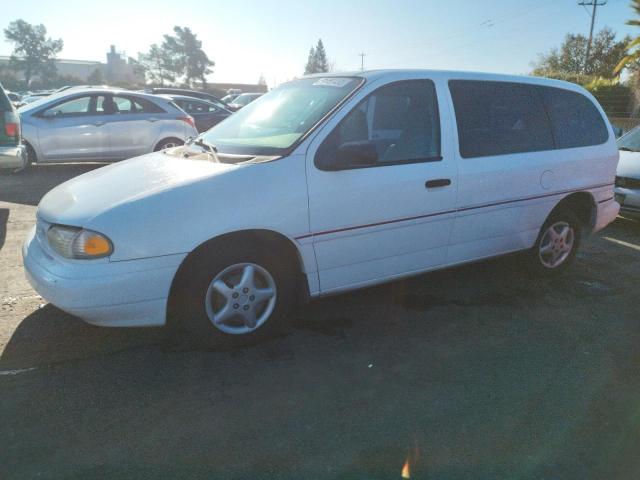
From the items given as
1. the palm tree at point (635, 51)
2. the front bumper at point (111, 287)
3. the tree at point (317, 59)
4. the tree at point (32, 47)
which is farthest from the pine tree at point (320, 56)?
the front bumper at point (111, 287)

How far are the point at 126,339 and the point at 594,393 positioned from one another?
2865 millimetres

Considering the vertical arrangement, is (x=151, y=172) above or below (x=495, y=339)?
above

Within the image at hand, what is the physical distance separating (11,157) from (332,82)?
4997mm

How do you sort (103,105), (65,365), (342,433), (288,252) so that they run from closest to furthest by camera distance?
(342,433)
(65,365)
(288,252)
(103,105)

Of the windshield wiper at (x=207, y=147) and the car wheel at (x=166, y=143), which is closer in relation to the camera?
the windshield wiper at (x=207, y=147)

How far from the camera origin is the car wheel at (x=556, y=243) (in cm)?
450

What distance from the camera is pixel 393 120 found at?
363cm

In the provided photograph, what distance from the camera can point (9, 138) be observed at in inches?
259

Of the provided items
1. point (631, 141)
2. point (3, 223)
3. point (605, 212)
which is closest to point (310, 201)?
point (605, 212)

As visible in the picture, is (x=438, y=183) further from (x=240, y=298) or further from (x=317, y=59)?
(x=317, y=59)

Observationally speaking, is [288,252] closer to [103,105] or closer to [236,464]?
[236,464]

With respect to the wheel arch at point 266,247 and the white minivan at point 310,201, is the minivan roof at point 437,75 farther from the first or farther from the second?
the wheel arch at point 266,247

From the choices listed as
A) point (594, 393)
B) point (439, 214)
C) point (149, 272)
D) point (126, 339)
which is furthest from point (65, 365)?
point (594, 393)

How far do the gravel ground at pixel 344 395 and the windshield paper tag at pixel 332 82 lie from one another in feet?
5.45
